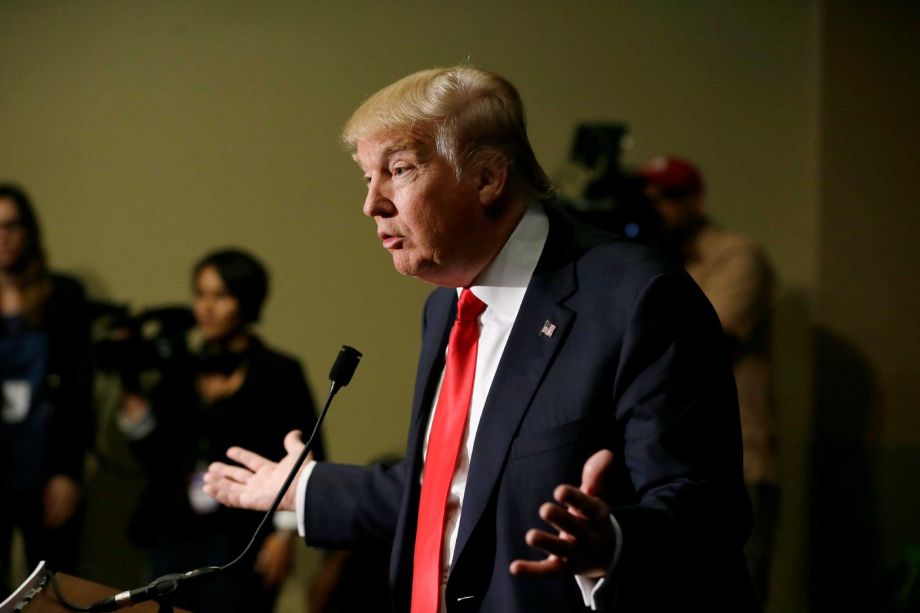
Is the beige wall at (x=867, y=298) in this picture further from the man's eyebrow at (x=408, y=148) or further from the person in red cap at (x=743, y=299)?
the man's eyebrow at (x=408, y=148)

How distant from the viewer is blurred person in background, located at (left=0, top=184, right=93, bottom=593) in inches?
134

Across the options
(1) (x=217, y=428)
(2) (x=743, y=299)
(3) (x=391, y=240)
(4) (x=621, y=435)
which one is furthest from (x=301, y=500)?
(2) (x=743, y=299)

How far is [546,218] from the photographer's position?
5.05 ft

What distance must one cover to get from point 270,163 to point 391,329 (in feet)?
2.77

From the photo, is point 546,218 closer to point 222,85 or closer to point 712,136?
point 712,136

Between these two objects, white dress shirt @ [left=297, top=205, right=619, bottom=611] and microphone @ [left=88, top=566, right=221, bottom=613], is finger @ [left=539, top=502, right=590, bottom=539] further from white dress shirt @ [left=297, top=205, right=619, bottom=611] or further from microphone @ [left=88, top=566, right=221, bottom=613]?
microphone @ [left=88, top=566, right=221, bottom=613]

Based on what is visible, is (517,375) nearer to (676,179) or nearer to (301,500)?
(301,500)

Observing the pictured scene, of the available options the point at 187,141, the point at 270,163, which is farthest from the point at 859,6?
the point at 187,141

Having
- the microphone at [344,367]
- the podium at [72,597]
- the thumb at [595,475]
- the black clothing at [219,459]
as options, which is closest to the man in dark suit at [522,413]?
the thumb at [595,475]

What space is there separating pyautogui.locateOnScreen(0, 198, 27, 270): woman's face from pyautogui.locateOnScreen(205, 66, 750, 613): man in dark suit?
236cm

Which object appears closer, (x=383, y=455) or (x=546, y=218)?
(x=546, y=218)

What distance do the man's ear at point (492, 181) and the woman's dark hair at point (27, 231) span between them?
105 inches

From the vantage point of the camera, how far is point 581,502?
1.04m

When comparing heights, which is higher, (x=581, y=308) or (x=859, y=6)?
(x=859, y=6)
